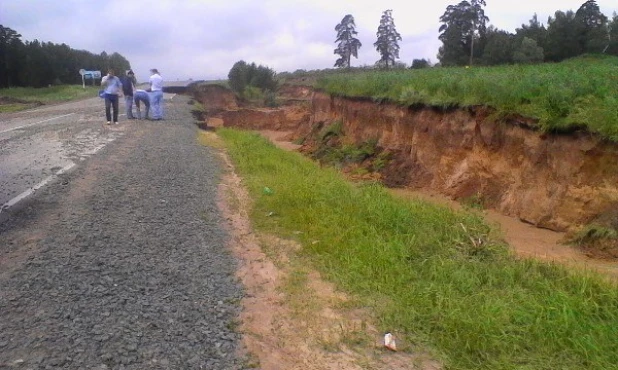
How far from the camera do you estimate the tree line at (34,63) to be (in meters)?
40.9

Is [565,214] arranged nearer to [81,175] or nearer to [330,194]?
[330,194]

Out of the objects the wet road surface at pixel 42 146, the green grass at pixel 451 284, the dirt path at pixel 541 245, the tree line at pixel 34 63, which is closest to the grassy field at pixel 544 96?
the dirt path at pixel 541 245

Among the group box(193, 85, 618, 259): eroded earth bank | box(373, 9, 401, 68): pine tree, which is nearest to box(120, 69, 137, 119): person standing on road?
box(193, 85, 618, 259): eroded earth bank

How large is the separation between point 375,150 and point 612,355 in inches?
616

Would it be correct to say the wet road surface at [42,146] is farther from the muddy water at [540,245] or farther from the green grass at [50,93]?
the green grass at [50,93]

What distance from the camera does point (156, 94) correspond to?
19.0 m

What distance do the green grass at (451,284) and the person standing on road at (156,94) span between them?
10.4 meters

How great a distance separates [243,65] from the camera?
4881 centimetres

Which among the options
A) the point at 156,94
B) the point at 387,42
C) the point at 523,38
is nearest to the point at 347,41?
the point at 387,42

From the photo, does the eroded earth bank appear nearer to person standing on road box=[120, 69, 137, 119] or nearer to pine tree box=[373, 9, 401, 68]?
person standing on road box=[120, 69, 137, 119]

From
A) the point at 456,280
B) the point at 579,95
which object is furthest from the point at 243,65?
the point at 456,280

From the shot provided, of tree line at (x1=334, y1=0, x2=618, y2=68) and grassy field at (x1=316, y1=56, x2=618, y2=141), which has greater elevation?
tree line at (x1=334, y1=0, x2=618, y2=68)

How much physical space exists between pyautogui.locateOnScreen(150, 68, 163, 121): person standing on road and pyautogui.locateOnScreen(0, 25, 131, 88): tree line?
780 inches

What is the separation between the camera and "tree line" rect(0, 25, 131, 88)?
40.9m
